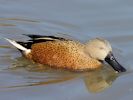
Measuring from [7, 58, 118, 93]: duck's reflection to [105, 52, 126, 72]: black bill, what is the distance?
0.10 m

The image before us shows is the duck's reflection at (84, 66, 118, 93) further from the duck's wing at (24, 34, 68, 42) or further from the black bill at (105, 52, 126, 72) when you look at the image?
the duck's wing at (24, 34, 68, 42)

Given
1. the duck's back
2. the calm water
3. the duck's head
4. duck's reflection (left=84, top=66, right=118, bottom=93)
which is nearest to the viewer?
the calm water

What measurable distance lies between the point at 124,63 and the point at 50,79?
1.34m

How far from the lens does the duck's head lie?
8672 mm

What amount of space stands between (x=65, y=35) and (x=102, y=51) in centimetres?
131

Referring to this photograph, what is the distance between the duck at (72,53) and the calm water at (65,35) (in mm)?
123

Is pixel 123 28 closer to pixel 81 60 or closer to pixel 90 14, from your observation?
pixel 90 14

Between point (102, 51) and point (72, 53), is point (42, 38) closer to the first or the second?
point (72, 53)

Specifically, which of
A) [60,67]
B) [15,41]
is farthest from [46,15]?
[60,67]

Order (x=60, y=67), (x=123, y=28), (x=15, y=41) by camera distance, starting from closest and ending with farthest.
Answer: (x=60, y=67)
(x=15, y=41)
(x=123, y=28)

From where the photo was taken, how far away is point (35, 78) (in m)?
8.37

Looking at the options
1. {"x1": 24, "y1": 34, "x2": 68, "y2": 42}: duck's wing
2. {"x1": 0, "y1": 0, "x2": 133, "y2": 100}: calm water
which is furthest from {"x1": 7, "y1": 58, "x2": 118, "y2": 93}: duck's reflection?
{"x1": 24, "y1": 34, "x2": 68, "y2": 42}: duck's wing

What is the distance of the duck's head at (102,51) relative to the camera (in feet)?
28.5

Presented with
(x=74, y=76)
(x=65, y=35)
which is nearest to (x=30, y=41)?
(x=65, y=35)
